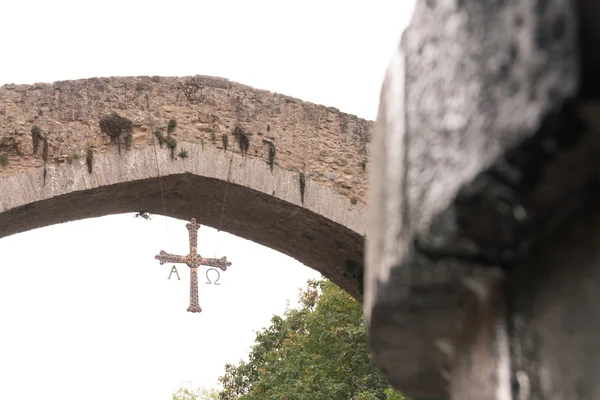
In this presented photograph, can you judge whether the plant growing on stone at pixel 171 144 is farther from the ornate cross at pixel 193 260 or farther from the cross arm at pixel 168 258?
the cross arm at pixel 168 258

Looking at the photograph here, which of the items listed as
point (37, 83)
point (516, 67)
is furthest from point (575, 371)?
point (37, 83)

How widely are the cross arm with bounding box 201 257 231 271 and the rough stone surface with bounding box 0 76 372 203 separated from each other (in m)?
1.07

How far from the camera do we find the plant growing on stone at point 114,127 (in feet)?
22.1

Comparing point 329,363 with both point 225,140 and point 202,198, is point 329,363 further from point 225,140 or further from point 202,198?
point 225,140

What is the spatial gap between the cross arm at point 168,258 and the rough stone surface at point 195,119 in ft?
3.38

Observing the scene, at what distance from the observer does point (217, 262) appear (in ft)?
24.4

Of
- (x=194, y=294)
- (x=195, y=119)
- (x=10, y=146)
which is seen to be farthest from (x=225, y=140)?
(x=10, y=146)

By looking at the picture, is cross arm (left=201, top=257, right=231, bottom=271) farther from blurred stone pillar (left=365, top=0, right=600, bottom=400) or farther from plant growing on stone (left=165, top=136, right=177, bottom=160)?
blurred stone pillar (left=365, top=0, right=600, bottom=400)

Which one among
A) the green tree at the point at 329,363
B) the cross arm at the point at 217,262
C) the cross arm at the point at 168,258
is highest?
the green tree at the point at 329,363

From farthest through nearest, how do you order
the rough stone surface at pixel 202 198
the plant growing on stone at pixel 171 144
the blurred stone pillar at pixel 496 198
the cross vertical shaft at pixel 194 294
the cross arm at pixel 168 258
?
the cross arm at pixel 168 258, the cross vertical shaft at pixel 194 294, the plant growing on stone at pixel 171 144, the rough stone surface at pixel 202 198, the blurred stone pillar at pixel 496 198

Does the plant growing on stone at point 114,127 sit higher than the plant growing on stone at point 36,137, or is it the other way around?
the plant growing on stone at point 114,127

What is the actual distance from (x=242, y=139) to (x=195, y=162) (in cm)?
46

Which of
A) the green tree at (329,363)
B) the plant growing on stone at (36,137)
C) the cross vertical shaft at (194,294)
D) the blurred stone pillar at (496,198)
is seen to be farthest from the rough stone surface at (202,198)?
the green tree at (329,363)

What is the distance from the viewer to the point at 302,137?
7227mm
